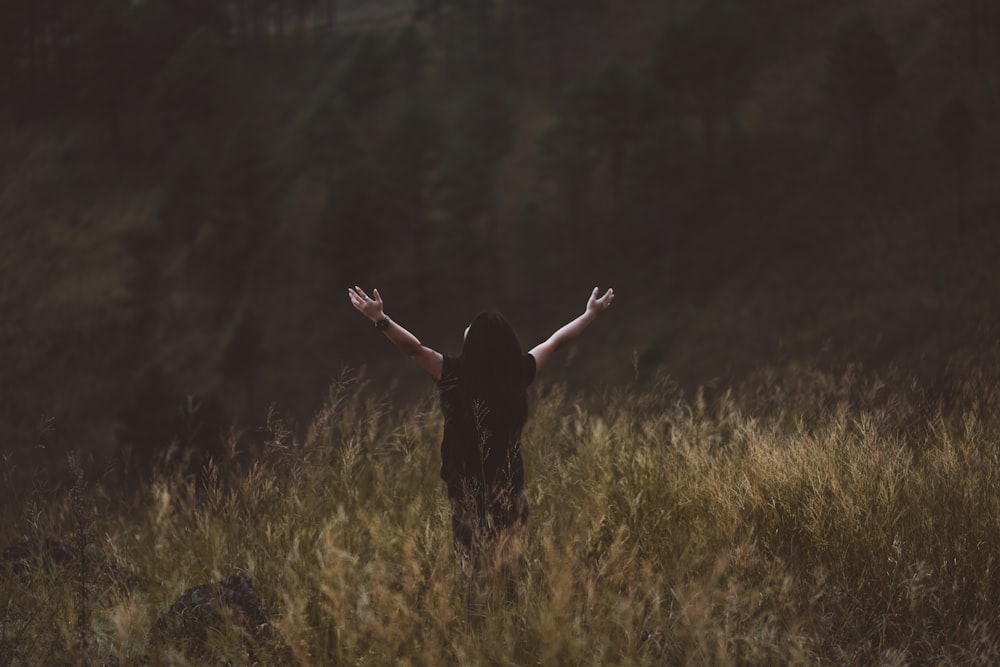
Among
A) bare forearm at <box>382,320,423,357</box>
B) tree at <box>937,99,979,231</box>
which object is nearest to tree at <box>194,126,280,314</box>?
tree at <box>937,99,979,231</box>

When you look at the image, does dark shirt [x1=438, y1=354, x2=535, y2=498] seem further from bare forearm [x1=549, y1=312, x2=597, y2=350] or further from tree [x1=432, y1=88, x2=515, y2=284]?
tree [x1=432, y1=88, x2=515, y2=284]

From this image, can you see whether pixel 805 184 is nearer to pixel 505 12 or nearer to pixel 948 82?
pixel 948 82

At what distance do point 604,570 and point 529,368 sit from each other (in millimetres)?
1146

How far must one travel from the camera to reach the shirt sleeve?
3.48 m


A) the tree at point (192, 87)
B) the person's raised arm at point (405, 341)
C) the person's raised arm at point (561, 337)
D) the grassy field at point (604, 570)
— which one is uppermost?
the person's raised arm at point (405, 341)

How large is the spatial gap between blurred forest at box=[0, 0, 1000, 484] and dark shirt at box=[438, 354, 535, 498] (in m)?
18.8

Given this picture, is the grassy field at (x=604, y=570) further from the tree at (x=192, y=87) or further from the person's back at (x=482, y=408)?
the tree at (x=192, y=87)

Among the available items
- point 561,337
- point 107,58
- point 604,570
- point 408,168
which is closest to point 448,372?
point 561,337

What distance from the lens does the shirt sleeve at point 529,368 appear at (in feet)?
11.4

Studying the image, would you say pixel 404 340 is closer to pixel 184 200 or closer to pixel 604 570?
pixel 604 570

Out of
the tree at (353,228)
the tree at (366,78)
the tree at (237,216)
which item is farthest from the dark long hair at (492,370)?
the tree at (366,78)

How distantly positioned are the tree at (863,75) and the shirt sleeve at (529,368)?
32.5 meters

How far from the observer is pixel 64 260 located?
128 feet

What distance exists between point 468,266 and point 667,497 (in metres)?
34.8
